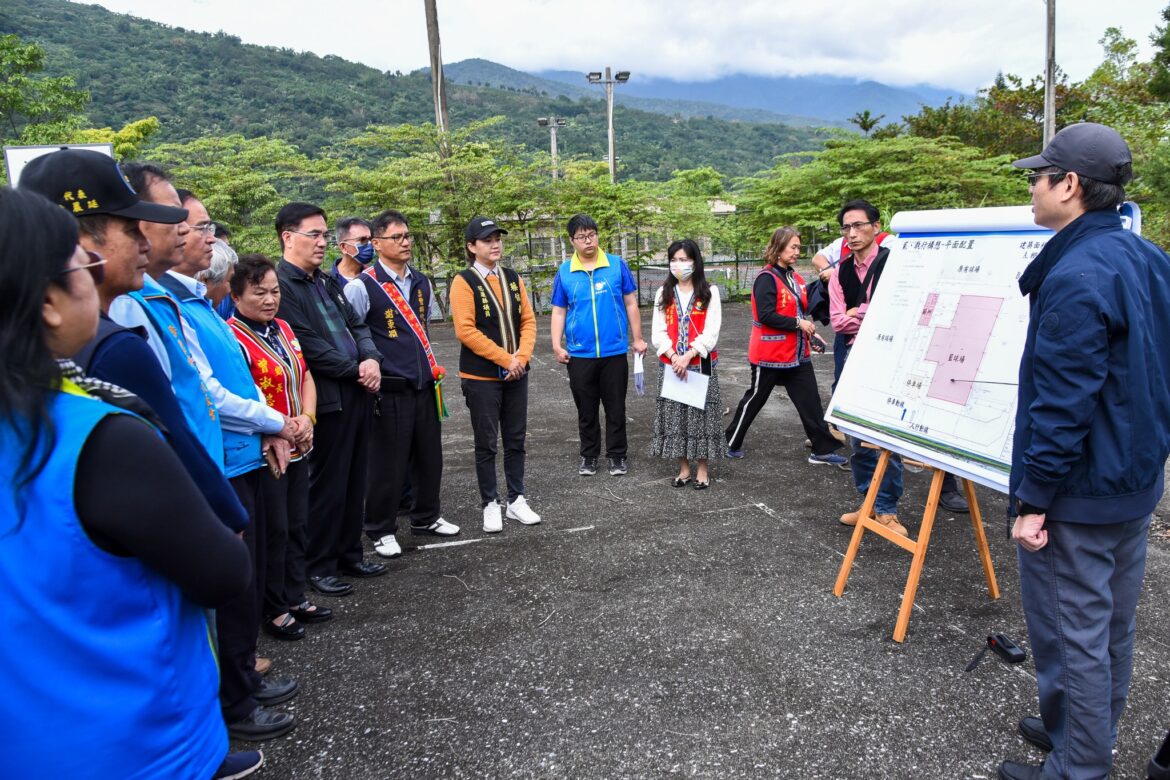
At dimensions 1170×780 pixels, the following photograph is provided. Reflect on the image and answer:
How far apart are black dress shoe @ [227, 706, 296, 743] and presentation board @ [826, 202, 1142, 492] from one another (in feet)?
8.87

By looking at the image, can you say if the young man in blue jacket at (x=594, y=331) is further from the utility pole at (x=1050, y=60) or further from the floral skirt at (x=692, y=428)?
the utility pole at (x=1050, y=60)

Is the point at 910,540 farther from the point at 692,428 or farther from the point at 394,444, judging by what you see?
the point at 394,444

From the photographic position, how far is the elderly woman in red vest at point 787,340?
213 inches

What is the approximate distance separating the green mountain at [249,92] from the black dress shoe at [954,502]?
35.8 metres

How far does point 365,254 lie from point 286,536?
249cm

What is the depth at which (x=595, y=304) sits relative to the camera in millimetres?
5203

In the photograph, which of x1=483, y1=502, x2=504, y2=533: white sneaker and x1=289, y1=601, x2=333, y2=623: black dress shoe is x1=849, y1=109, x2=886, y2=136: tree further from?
x1=289, y1=601, x2=333, y2=623: black dress shoe

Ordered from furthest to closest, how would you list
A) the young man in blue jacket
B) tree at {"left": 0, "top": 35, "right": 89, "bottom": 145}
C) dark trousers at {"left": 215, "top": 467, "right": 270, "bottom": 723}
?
tree at {"left": 0, "top": 35, "right": 89, "bottom": 145}, the young man in blue jacket, dark trousers at {"left": 215, "top": 467, "right": 270, "bottom": 723}

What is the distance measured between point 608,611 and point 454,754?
1.12 metres

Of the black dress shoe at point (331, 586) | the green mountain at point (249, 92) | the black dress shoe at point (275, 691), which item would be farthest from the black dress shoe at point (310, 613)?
the green mountain at point (249, 92)

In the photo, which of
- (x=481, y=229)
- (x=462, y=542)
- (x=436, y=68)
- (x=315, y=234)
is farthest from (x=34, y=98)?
(x=462, y=542)

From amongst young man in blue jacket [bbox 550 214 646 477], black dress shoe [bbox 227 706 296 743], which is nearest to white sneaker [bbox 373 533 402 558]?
black dress shoe [bbox 227 706 296 743]

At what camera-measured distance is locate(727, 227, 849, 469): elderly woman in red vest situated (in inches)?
213

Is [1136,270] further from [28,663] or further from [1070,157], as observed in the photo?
[28,663]
